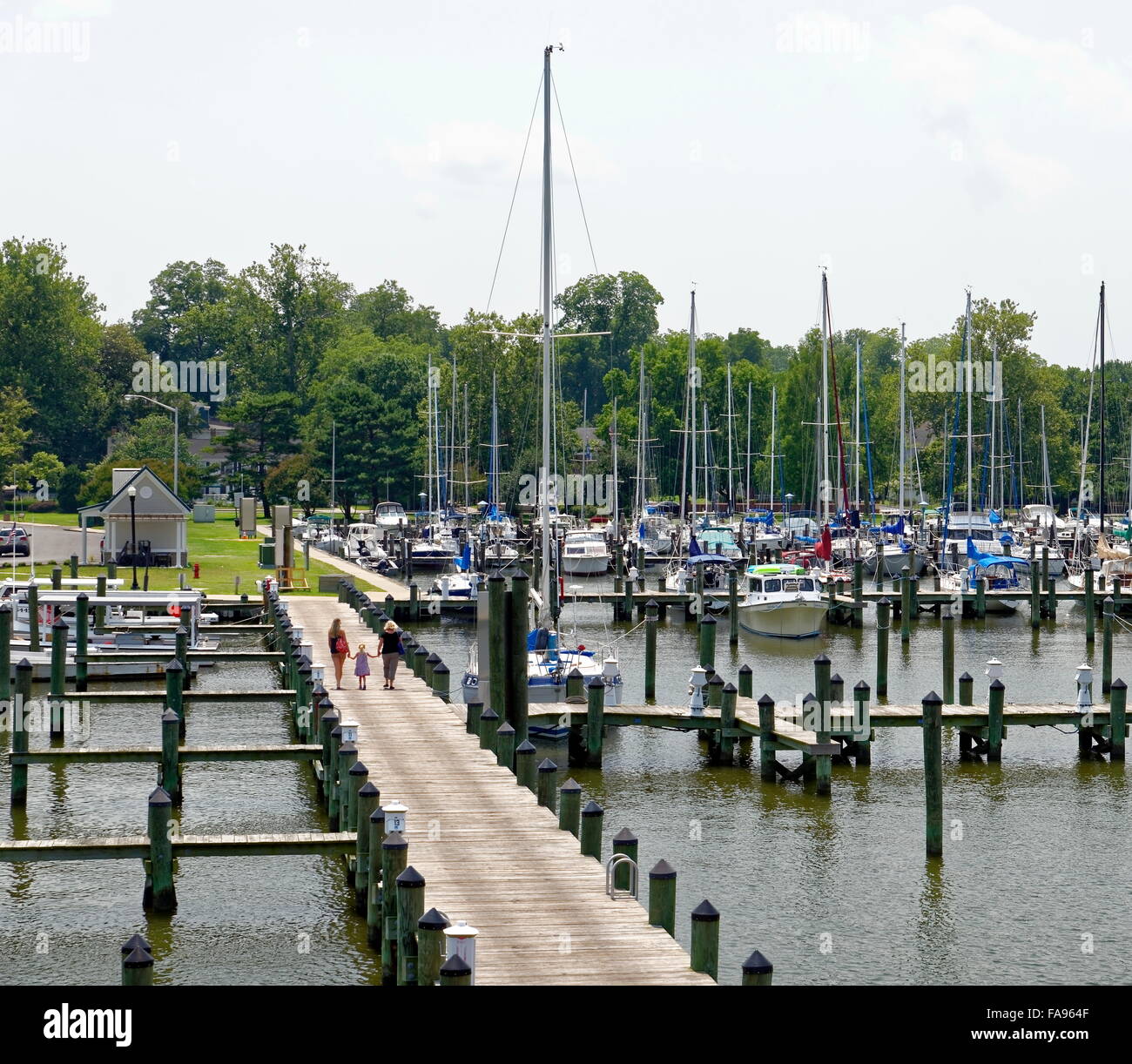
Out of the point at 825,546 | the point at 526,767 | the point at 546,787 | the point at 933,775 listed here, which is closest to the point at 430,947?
the point at 546,787

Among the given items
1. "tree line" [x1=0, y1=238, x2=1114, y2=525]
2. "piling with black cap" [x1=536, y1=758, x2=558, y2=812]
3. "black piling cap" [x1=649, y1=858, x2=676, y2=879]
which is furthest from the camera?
"tree line" [x1=0, y1=238, x2=1114, y2=525]

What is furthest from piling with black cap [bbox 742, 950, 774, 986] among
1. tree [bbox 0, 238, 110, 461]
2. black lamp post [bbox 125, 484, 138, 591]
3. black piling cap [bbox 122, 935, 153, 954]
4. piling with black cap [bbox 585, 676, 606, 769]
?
tree [bbox 0, 238, 110, 461]

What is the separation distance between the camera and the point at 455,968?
1775 centimetres

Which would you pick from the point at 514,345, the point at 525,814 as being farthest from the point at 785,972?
the point at 514,345

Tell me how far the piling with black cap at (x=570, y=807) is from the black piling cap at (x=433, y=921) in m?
6.08

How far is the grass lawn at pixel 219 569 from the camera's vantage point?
6881cm

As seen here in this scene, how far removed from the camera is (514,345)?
381 feet

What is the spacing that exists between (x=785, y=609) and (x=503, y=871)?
40787 millimetres

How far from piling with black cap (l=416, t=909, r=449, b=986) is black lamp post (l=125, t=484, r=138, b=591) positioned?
46452 millimetres

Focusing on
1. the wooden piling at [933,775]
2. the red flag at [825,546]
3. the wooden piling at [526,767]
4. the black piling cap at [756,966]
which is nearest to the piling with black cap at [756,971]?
the black piling cap at [756,966]

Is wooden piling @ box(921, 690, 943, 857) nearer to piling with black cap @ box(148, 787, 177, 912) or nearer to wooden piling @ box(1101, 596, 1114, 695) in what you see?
piling with black cap @ box(148, 787, 177, 912)

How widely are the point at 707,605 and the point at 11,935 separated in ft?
152

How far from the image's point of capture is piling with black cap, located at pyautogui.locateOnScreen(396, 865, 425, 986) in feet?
67.5
